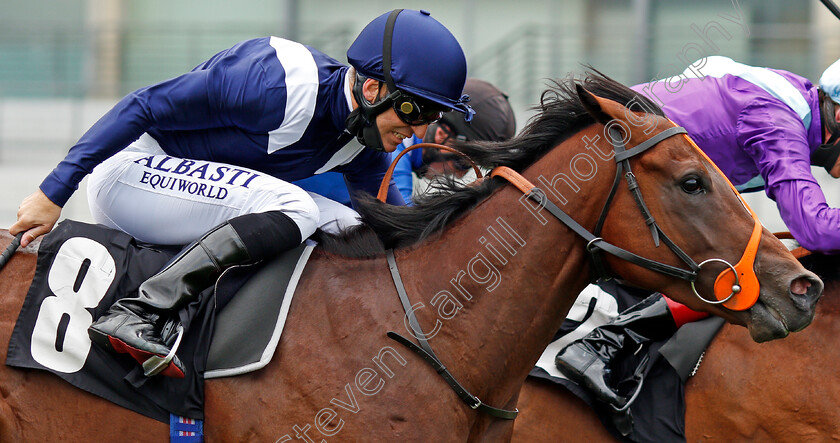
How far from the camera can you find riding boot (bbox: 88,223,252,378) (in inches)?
110

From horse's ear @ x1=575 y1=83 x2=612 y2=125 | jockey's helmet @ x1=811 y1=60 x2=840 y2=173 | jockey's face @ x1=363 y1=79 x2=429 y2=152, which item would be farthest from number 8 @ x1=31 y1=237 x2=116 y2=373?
jockey's helmet @ x1=811 y1=60 x2=840 y2=173

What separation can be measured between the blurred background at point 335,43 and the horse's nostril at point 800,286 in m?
7.17

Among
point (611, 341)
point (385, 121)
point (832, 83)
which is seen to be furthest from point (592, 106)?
point (832, 83)

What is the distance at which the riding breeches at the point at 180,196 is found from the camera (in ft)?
10.2

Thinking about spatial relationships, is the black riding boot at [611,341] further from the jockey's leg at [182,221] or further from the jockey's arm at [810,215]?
the jockey's leg at [182,221]

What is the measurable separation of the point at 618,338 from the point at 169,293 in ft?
6.37

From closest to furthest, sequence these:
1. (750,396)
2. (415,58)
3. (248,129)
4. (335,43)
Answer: (415,58)
(248,129)
(750,396)
(335,43)

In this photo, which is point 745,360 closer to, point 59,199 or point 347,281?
point 347,281

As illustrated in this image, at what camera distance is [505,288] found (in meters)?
2.96

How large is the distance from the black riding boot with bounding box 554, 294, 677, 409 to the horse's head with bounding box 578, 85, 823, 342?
0.84 m

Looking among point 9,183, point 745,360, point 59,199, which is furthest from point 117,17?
point 745,360

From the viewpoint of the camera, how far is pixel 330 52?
11.1 m

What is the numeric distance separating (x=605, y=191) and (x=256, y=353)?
1.28 meters

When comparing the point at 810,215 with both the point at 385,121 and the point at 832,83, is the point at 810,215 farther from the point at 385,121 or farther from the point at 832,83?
the point at 385,121
